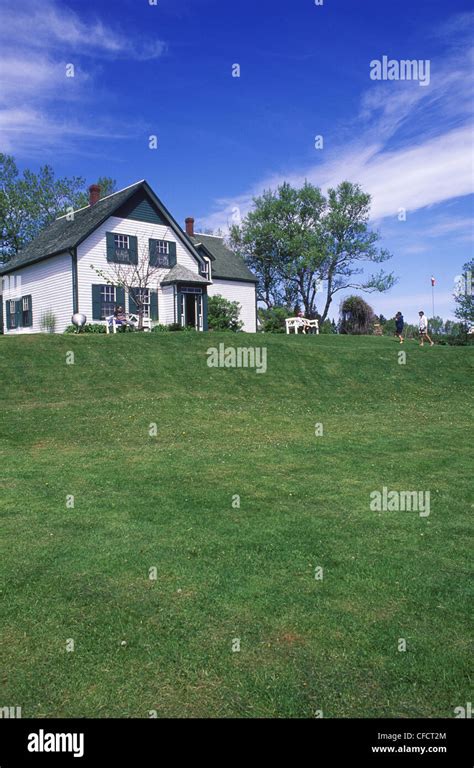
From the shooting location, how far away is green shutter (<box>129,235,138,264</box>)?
32562mm

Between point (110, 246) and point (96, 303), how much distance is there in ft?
11.9

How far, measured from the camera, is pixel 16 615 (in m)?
4.50

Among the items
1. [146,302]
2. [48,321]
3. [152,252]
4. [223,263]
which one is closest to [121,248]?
[152,252]

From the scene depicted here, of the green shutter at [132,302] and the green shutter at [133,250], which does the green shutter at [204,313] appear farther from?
the green shutter at [133,250]

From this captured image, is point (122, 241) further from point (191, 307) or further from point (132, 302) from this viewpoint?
point (191, 307)

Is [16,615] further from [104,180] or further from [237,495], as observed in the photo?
[104,180]

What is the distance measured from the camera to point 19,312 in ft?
116

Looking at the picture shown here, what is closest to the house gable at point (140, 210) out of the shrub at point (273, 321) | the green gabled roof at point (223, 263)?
the green gabled roof at point (223, 263)

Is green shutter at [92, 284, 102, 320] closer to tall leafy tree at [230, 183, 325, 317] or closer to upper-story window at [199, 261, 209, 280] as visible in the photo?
upper-story window at [199, 261, 209, 280]

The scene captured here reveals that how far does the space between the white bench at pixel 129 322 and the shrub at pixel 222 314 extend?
325 inches

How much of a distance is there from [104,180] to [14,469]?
65551 millimetres

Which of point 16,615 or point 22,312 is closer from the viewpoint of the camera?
point 16,615

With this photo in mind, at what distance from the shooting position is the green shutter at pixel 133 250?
3256 cm

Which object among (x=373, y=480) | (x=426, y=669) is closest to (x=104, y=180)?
(x=373, y=480)
